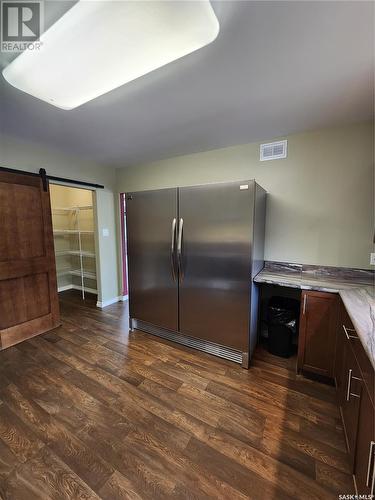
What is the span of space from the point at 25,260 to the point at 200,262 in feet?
7.06

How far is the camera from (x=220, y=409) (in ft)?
5.33

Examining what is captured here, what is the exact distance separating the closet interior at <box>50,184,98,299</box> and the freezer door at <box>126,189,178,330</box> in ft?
6.49

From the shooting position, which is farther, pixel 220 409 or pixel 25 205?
pixel 25 205

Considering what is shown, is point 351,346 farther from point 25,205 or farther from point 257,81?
point 25,205

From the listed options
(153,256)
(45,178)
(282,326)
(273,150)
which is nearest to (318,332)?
(282,326)

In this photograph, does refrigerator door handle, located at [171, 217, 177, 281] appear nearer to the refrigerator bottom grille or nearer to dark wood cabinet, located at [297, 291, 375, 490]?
the refrigerator bottom grille

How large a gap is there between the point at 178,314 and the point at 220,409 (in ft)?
3.35

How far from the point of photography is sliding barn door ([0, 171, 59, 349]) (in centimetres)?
239

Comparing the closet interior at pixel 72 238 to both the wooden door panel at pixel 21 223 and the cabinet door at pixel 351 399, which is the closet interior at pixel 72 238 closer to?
the wooden door panel at pixel 21 223

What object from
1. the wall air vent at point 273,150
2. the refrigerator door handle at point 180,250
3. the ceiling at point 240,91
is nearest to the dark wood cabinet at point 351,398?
the refrigerator door handle at point 180,250

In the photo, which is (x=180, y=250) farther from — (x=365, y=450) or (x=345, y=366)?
(x=365, y=450)

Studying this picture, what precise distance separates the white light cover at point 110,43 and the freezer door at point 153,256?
119cm

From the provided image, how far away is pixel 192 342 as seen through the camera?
2439mm

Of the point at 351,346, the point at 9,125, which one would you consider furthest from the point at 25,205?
the point at 351,346
